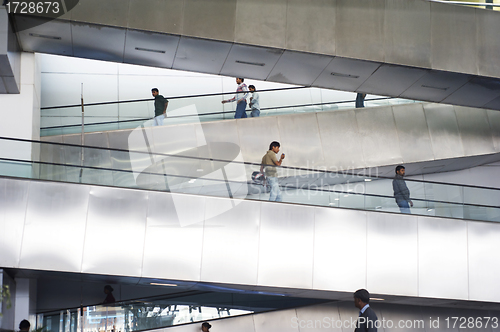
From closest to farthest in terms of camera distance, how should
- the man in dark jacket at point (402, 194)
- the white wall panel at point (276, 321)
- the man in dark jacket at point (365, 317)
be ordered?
the man in dark jacket at point (365, 317)
the man in dark jacket at point (402, 194)
the white wall panel at point (276, 321)

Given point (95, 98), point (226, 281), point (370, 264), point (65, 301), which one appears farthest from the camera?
point (95, 98)

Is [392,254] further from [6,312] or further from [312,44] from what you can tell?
[6,312]

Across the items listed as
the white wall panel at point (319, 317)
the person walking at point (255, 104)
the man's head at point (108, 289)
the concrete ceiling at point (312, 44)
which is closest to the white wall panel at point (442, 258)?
the white wall panel at point (319, 317)

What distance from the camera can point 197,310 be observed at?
13641 mm

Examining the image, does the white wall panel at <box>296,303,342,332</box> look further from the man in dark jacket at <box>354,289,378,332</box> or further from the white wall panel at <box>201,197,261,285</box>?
the man in dark jacket at <box>354,289,378,332</box>

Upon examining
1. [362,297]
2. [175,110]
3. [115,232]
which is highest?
[175,110]

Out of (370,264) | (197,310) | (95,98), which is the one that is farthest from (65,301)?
(370,264)

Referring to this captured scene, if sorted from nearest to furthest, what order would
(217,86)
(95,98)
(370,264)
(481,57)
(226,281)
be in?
1. (226,281)
2. (370,264)
3. (481,57)
4. (95,98)
5. (217,86)

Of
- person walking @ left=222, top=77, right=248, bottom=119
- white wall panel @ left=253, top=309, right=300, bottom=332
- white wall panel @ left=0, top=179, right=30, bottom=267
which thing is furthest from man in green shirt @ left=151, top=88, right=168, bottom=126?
white wall panel @ left=253, top=309, right=300, bottom=332

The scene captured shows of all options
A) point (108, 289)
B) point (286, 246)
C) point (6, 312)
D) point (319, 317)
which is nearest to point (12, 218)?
point (6, 312)

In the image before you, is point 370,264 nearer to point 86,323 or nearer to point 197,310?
point 197,310

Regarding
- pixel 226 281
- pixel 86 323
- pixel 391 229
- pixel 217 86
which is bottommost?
pixel 86 323

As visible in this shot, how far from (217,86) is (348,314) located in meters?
9.27

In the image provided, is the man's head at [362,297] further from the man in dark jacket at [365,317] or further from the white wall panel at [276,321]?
the white wall panel at [276,321]
